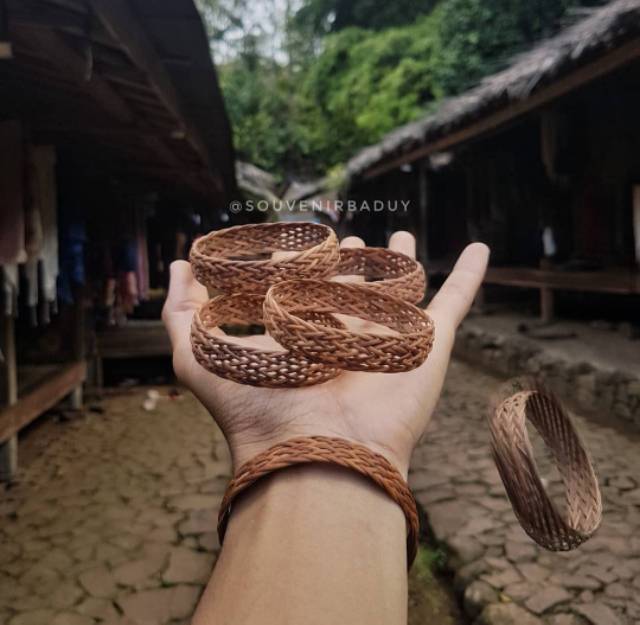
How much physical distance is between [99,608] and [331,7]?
1522 centimetres

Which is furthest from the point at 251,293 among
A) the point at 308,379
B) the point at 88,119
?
the point at 88,119

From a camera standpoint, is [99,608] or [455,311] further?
[99,608]

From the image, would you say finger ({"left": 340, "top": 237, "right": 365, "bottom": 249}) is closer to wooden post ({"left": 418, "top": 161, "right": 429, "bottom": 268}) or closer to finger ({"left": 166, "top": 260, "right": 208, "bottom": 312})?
finger ({"left": 166, "top": 260, "right": 208, "bottom": 312})

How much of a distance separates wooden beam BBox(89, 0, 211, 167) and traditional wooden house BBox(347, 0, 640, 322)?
2.58m

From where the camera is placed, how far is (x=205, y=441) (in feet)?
14.1

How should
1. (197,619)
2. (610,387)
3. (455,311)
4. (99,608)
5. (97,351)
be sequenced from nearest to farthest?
1. (197,619)
2. (455,311)
3. (99,608)
4. (610,387)
5. (97,351)

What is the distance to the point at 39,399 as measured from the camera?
13.7 feet

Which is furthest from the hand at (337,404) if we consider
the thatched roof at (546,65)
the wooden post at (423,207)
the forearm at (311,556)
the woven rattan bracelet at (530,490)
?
the wooden post at (423,207)

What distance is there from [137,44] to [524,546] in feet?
7.96

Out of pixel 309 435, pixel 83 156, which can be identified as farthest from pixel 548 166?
pixel 309 435

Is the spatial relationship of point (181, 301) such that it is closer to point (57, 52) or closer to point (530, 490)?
point (530, 490)

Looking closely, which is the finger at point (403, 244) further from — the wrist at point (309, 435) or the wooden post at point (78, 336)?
the wooden post at point (78, 336)

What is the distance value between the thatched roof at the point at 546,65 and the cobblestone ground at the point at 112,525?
3507 mm

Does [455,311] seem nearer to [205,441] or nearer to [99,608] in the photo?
[99,608]
